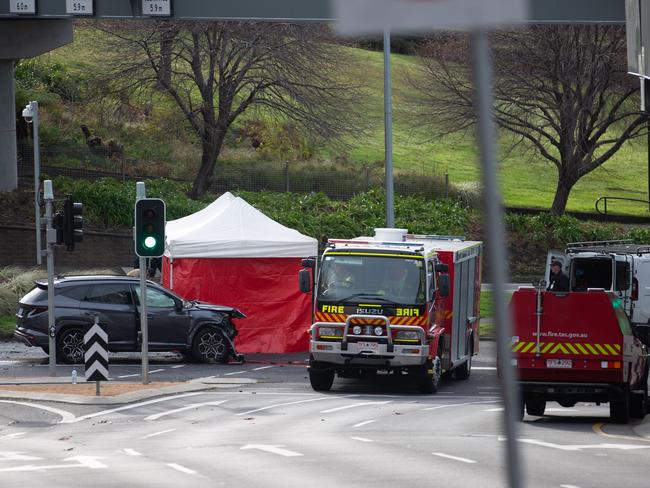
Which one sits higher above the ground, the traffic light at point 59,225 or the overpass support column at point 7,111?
the overpass support column at point 7,111

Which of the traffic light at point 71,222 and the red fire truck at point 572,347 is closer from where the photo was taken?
the red fire truck at point 572,347

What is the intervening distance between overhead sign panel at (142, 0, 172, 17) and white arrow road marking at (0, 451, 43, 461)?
1093 cm

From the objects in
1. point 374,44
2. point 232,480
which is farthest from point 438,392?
point 374,44

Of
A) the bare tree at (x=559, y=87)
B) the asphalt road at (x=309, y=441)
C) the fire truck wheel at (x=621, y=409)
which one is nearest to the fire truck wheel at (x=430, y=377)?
the asphalt road at (x=309, y=441)

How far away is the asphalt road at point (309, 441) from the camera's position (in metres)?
11.8

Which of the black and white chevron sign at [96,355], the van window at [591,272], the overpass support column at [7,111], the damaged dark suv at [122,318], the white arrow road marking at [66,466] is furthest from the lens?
the overpass support column at [7,111]

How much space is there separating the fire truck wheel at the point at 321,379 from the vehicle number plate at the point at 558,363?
5065 mm

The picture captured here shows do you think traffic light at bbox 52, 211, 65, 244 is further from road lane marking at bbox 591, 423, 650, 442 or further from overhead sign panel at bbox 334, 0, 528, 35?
overhead sign panel at bbox 334, 0, 528, 35

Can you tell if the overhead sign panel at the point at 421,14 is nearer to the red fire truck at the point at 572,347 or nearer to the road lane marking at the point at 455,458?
the road lane marking at the point at 455,458

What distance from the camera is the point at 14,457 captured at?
13.5 metres

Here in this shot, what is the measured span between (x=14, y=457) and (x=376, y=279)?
8.18m

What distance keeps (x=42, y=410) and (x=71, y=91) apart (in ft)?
124

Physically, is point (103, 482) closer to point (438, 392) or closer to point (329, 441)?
point (329, 441)

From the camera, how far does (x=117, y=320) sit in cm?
2412
